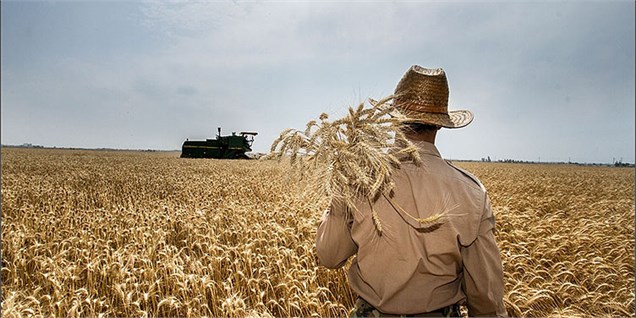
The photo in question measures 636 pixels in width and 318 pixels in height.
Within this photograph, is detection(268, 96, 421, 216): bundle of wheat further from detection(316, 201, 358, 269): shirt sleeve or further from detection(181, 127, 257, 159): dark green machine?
detection(181, 127, 257, 159): dark green machine

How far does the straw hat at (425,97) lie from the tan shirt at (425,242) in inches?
7.1

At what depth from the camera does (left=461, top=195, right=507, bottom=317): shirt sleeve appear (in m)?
1.86

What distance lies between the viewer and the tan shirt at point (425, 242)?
1786 mm

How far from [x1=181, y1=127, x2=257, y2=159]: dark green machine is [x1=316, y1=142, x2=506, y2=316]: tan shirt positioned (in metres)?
38.9

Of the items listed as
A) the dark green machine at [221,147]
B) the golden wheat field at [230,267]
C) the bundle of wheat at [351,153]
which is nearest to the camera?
the bundle of wheat at [351,153]

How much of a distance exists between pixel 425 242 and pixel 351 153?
23.0 inches

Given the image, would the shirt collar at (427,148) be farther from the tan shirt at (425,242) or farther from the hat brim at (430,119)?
the hat brim at (430,119)

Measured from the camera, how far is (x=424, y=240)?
1.79 meters

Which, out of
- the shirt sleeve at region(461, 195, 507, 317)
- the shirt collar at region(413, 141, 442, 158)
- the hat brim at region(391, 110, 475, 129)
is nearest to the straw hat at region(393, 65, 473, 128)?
the hat brim at region(391, 110, 475, 129)

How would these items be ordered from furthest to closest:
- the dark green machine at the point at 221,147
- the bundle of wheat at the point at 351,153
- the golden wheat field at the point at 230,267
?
the dark green machine at the point at 221,147 < the golden wheat field at the point at 230,267 < the bundle of wheat at the point at 351,153

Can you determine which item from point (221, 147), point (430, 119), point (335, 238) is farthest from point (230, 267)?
point (221, 147)

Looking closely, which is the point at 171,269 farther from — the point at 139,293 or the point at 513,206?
the point at 513,206

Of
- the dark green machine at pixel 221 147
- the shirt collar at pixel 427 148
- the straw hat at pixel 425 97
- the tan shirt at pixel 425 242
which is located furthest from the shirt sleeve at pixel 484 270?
the dark green machine at pixel 221 147

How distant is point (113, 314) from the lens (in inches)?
153
